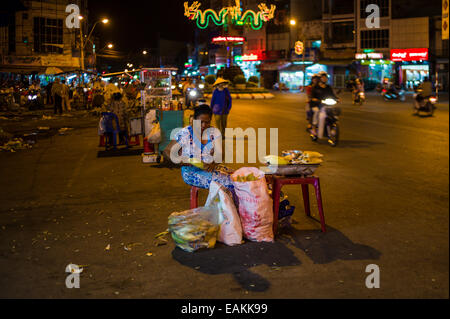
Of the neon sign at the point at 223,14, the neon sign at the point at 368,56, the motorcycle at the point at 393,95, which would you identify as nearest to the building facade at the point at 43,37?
the neon sign at the point at 223,14

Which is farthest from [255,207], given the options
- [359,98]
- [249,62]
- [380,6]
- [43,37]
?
[249,62]

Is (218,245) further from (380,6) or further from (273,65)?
(273,65)

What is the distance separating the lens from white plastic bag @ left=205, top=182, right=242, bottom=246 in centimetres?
501

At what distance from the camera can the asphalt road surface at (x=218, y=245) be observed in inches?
160

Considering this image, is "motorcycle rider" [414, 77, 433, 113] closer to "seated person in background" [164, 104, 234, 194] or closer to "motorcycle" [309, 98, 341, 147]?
"motorcycle" [309, 98, 341, 147]

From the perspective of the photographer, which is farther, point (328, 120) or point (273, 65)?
point (273, 65)

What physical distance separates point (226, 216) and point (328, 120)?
8.38m

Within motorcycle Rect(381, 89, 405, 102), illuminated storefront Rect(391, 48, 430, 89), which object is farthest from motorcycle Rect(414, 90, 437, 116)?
illuminated storefront Rect(391, 48, 430, 89)

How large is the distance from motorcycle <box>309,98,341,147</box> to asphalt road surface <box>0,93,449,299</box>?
2499mm

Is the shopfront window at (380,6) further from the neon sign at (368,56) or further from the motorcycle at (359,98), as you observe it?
the motorcycle at (359,98)

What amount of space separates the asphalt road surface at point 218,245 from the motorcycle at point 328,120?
8.20ft

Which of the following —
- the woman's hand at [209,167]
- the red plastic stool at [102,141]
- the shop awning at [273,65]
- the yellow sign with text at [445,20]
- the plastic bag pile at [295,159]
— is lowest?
the woman's hand at [209,167]

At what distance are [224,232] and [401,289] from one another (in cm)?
183

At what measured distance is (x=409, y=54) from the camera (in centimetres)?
5100
